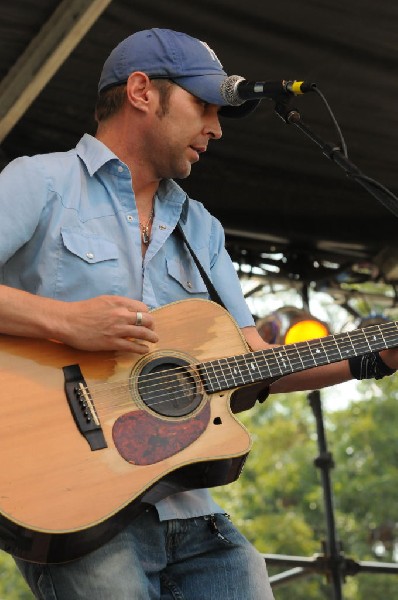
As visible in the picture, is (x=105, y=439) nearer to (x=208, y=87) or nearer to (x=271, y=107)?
(x=208, y=87)

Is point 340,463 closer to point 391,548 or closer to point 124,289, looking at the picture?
point 391,548

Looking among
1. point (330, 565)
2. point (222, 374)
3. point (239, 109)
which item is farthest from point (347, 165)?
point (330, 565)

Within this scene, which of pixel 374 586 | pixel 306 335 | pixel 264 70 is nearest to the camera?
pixel 264 70

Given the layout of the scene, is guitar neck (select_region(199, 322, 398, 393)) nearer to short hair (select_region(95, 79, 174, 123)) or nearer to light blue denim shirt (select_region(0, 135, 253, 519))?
light blue denim shirt (select_region(0, 135, 253, 519))

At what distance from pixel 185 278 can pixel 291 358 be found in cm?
37

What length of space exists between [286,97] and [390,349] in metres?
0.74

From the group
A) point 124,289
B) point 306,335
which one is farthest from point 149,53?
point 306,335

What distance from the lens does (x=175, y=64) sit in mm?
3035

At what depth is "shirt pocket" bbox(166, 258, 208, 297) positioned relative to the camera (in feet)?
9.75

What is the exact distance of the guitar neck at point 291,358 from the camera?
2.76 metres

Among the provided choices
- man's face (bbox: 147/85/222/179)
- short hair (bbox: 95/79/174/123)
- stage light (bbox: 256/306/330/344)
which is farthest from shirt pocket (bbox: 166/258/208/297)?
stage light (bbox: 256/306/330/344)

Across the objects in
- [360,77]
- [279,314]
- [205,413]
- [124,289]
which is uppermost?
[360,77]

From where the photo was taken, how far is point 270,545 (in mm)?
21672

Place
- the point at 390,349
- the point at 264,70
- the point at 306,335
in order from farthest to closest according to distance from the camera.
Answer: the point at 306,335 → the point at 264,70 → the point at 390,349
